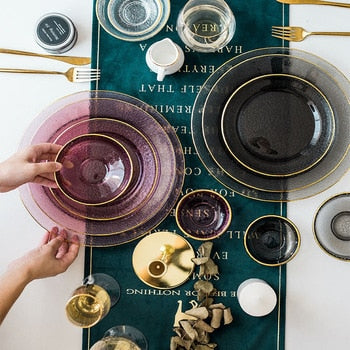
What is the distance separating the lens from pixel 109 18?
1.13m

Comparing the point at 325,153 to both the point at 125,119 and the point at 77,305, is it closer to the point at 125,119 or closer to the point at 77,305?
the point at 125,119

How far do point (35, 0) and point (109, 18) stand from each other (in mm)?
174

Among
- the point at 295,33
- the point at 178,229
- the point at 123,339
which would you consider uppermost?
the point at 295,33

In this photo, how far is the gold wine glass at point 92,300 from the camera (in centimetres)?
102

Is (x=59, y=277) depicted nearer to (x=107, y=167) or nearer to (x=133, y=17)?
(x=107, y=167)

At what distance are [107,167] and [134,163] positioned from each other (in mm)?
60

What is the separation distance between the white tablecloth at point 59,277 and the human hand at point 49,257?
0.03 metres

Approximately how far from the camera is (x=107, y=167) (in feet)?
3.60

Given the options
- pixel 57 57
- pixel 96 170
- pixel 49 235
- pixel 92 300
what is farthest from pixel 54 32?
pixel 92 300

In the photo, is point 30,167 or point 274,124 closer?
point 30,167

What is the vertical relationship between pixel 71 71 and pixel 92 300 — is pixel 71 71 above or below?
above

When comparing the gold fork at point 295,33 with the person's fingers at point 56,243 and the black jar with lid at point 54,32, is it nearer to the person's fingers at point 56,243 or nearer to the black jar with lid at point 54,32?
the black jar with lid at point 54,32

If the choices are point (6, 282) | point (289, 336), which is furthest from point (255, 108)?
point (6, 282)

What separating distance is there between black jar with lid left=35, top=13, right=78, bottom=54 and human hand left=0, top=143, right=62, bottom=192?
23cm
